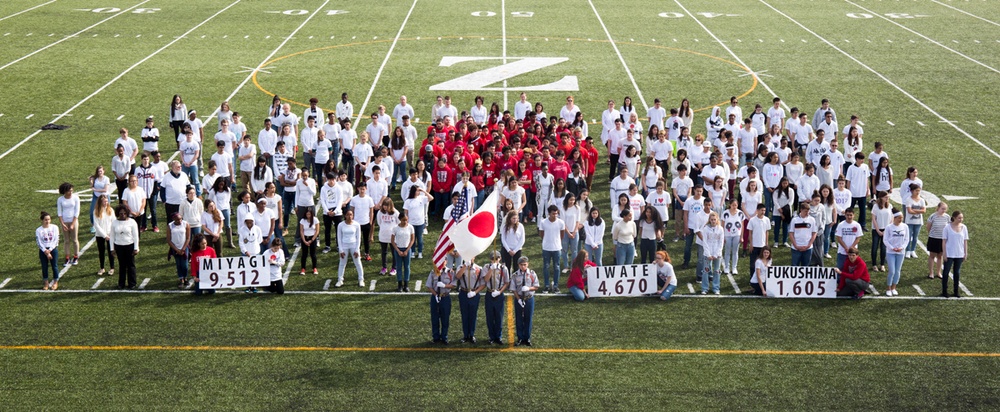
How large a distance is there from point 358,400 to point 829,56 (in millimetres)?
27744

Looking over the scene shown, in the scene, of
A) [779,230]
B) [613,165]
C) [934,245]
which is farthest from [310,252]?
[934,245]

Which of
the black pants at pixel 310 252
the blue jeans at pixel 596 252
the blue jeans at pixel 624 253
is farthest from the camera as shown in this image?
the black pants at pixel 310 252

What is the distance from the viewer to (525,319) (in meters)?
14.6

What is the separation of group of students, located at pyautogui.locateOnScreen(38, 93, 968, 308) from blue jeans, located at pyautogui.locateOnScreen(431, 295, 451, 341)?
210cm

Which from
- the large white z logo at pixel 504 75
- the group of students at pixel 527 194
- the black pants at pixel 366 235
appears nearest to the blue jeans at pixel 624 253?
the group of students at pixel 527 194

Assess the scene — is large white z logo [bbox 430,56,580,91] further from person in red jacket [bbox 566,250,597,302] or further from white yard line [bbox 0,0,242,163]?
person in red jacket [bbox 566,250,597,302]

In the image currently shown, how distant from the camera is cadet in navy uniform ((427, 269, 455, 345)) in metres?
14.4

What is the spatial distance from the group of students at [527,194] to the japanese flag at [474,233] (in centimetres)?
192

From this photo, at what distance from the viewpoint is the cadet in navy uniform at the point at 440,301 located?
14.4 metres

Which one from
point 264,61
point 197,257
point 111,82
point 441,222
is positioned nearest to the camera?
point 197,257

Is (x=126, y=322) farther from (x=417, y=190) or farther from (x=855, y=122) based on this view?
(x=855, y=122)

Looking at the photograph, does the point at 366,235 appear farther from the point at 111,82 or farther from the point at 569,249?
the point at 111,82

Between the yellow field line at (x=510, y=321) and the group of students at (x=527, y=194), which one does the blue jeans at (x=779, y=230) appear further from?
the yellow field line at (x=510, y=321)

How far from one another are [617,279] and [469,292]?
2801 mm
